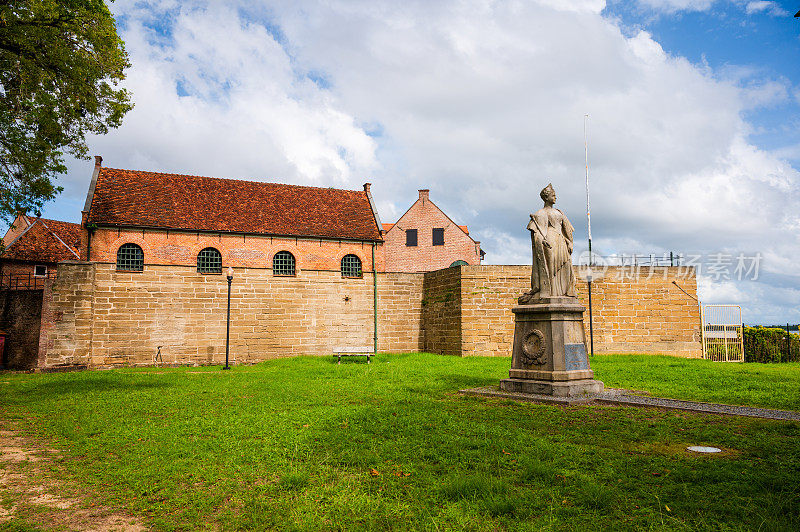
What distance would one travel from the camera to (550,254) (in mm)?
9328

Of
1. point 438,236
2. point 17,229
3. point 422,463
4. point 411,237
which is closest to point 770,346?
point 422,463

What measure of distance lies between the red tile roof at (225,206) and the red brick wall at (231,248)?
399 mm

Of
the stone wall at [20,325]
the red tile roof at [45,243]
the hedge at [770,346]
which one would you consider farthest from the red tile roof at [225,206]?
the hedge at [770,346]

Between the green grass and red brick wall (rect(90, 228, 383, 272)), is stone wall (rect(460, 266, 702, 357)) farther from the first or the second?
red brick wall (rect(90, 228, 383, 272))

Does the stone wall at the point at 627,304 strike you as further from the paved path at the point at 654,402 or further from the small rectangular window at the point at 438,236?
the small rectangular window at the point at 438,236

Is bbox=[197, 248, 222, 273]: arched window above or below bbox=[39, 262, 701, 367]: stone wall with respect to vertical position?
above

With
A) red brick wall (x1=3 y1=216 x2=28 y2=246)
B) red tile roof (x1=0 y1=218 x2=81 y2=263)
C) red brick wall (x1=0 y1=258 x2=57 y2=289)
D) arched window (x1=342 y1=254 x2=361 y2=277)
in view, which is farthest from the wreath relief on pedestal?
red brick wall (x1=3 y1=216 x2=28 y2=246)

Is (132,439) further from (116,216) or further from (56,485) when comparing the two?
(116,216)

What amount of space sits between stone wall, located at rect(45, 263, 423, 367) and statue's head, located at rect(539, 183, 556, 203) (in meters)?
14.2

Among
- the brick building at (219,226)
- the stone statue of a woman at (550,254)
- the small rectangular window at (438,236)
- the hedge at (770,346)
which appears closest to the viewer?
the stone statue of a woman at (550,254)

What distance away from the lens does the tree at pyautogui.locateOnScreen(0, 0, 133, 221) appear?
486 inches

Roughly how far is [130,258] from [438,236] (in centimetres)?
2197

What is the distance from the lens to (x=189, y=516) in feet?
13.2

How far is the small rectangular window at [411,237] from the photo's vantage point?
1494 inches
